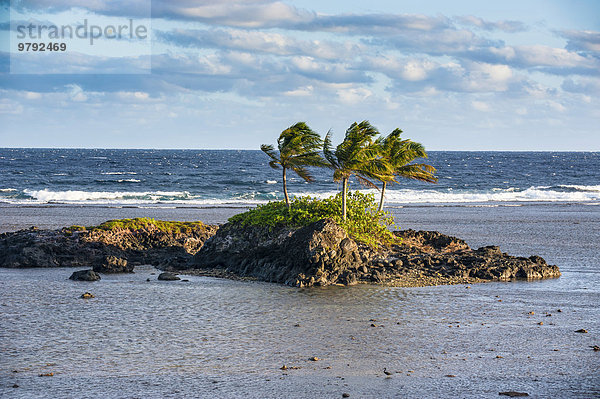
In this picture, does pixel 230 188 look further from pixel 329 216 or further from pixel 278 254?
pixel 278 254

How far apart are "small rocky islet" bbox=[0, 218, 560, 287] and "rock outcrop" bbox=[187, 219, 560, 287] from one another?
0.03 m

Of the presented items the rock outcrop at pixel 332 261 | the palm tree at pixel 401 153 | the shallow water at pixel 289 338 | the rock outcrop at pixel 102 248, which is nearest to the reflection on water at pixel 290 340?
the shallow water at pixel 289 338

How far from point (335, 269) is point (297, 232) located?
5.32 ft

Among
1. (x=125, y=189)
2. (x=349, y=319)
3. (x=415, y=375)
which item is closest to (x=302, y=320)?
(x=349, y=319)

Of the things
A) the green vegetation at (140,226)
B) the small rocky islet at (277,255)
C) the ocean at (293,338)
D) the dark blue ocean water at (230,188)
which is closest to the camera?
the ocean at (293,338)

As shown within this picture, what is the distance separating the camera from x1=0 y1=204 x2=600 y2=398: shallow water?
29.7 feet

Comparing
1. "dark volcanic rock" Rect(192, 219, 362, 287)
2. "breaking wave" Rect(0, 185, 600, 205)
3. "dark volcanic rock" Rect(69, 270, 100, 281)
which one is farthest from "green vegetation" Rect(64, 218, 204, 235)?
"breaking wave" Rect(0, 185, 600, 205)

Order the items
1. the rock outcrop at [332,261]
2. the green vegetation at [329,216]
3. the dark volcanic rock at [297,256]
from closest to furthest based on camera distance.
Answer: the dark volcanic rock at [297,256] → the rock outcrop at [332,261] → the green vegetation at [329,216]

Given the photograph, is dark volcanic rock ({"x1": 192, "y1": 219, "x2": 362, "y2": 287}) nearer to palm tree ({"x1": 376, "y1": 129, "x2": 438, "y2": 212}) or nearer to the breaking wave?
palm tree ({"x1": 376, "y1": 129, "x2": 438, "y2": 212})

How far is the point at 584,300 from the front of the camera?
15078 millimetres

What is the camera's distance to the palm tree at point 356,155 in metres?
19.9

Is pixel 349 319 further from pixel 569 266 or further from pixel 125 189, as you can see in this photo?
pixel 125 189

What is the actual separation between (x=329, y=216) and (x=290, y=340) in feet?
31.1

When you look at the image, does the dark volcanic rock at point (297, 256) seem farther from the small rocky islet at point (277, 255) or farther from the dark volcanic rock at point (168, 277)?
the dark volcanic rock at point (168, 277)
